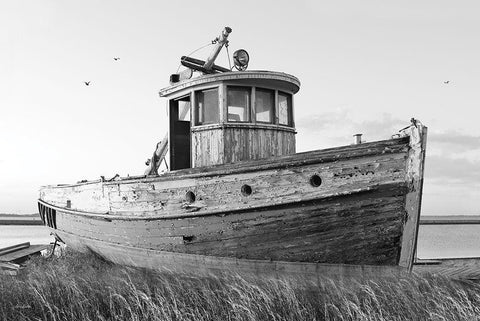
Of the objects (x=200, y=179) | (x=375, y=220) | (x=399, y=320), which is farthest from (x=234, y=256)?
(x=399, y=320)

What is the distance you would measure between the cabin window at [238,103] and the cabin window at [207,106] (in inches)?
10.6

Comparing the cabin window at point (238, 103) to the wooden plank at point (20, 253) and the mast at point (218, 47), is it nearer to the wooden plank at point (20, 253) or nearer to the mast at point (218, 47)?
the mast at point (218, 47)

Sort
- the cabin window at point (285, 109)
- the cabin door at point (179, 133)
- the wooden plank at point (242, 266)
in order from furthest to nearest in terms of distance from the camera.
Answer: the cabin door at point (179, 133) < the cabin window at point (285, 109) < the wooden plank at point (242, 266)

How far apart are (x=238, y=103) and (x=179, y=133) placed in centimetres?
199

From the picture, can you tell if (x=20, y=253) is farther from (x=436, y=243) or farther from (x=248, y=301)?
(x=436, y=243)

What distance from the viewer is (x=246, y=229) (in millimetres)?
7316

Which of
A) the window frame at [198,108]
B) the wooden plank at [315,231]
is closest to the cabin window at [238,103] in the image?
the window frame at [198,108]

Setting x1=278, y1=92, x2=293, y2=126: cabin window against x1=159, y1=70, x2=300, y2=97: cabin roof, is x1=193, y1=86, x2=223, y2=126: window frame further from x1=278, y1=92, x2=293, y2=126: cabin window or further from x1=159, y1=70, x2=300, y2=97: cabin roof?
x1=278, y1=92, x2=293, y2=126: cabin window

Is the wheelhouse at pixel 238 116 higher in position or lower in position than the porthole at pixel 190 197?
higher

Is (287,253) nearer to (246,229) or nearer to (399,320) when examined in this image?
(246,229)

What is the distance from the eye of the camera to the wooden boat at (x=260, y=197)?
263 inches

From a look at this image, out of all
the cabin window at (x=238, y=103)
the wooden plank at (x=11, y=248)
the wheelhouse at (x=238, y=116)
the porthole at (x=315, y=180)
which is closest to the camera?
the porthole at (x=315, y=180)

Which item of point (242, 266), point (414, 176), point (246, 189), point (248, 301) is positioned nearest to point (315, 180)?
point (246, 189)

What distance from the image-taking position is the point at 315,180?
22.7ft
